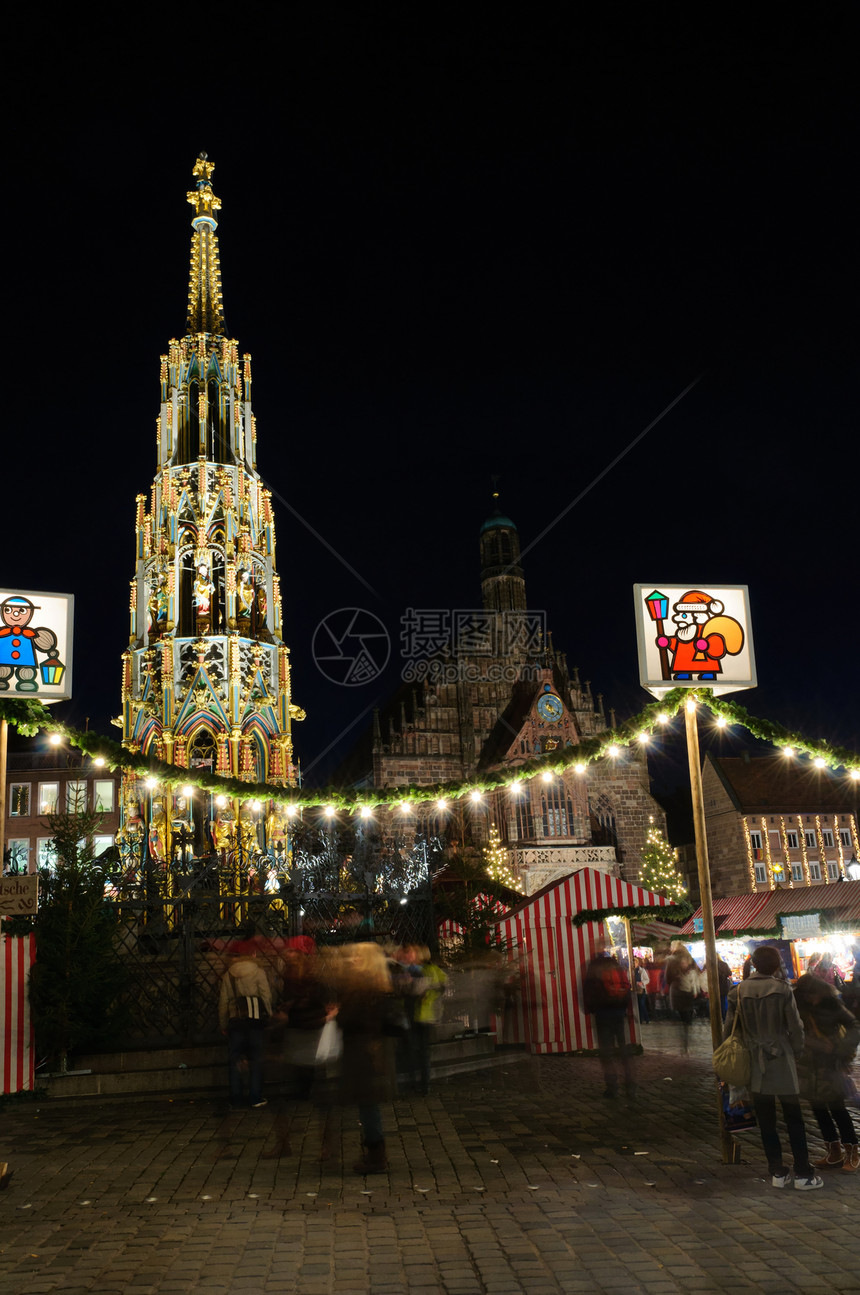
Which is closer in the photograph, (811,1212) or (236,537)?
(811,1212)

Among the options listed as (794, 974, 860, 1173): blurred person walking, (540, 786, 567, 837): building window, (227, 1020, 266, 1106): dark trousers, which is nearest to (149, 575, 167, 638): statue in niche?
(227, 1020, 266, 1106): dark trousers

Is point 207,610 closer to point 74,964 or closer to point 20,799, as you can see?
point 74,964

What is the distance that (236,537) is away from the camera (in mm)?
30328

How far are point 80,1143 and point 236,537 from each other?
74.6 feet

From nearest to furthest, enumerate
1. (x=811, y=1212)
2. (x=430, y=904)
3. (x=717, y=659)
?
1. (x=811, y=1212)
2. (x=717, y=659)
3. (x=430, y=904)

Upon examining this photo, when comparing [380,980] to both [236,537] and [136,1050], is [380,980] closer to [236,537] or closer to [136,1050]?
[136,1050]

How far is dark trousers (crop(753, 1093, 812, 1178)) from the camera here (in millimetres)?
6676

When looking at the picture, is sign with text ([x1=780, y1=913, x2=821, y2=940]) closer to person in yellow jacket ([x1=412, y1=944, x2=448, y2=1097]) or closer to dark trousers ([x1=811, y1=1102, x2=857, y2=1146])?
person in yellow jacket ([x1=412, y1=944, x2=448, y2=1097])

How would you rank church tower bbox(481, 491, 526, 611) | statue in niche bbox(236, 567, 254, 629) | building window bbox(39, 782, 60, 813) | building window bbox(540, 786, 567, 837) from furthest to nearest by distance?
church tower bbox(481, 491, 526, 611) → building window bbox(540, 786, 567, 837) → building window bbox(39, 782, 60, 813) → statue in niche bbox(236, 567, 254, 629)

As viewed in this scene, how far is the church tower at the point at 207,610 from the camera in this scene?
2838cm

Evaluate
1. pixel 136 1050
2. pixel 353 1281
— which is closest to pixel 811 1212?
pixel 353 1281

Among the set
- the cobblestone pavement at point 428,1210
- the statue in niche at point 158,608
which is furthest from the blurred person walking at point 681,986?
the statue in niche at point 158,608

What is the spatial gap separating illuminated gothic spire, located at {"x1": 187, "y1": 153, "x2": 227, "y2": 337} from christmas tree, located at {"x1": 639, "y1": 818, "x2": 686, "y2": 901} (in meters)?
29.1

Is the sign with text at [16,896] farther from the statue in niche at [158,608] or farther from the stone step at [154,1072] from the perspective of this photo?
the statue in niche at [158,608]
